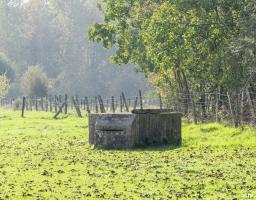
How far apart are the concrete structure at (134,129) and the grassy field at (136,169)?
678 millimetres

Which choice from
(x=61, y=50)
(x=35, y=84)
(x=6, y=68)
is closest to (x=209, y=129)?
(x=35, y=84)

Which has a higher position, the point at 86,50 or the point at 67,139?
the point at 86,50

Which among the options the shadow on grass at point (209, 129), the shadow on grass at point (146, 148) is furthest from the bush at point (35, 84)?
the shadow on grass at point (146, 148)

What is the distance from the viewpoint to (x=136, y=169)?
62.7 feet

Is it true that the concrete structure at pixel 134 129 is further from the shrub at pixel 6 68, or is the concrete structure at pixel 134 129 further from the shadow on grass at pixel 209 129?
the shrub at pixel 6 68

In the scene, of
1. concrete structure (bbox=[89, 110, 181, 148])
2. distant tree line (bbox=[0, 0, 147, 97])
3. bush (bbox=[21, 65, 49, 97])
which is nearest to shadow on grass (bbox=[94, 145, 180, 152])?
concrete structure (bbox=[89, 110, 181, 148])

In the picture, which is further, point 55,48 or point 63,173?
point 55,48

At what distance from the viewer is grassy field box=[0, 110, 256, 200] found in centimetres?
1495

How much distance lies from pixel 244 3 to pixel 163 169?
17.7 metres

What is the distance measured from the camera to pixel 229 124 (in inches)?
1200

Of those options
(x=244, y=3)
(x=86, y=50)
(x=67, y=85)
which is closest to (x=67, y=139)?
(x=244, y=3)

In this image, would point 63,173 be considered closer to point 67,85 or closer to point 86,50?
point 67,85

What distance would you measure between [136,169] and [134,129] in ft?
21.8

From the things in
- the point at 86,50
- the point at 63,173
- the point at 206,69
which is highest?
the point at 86,50
